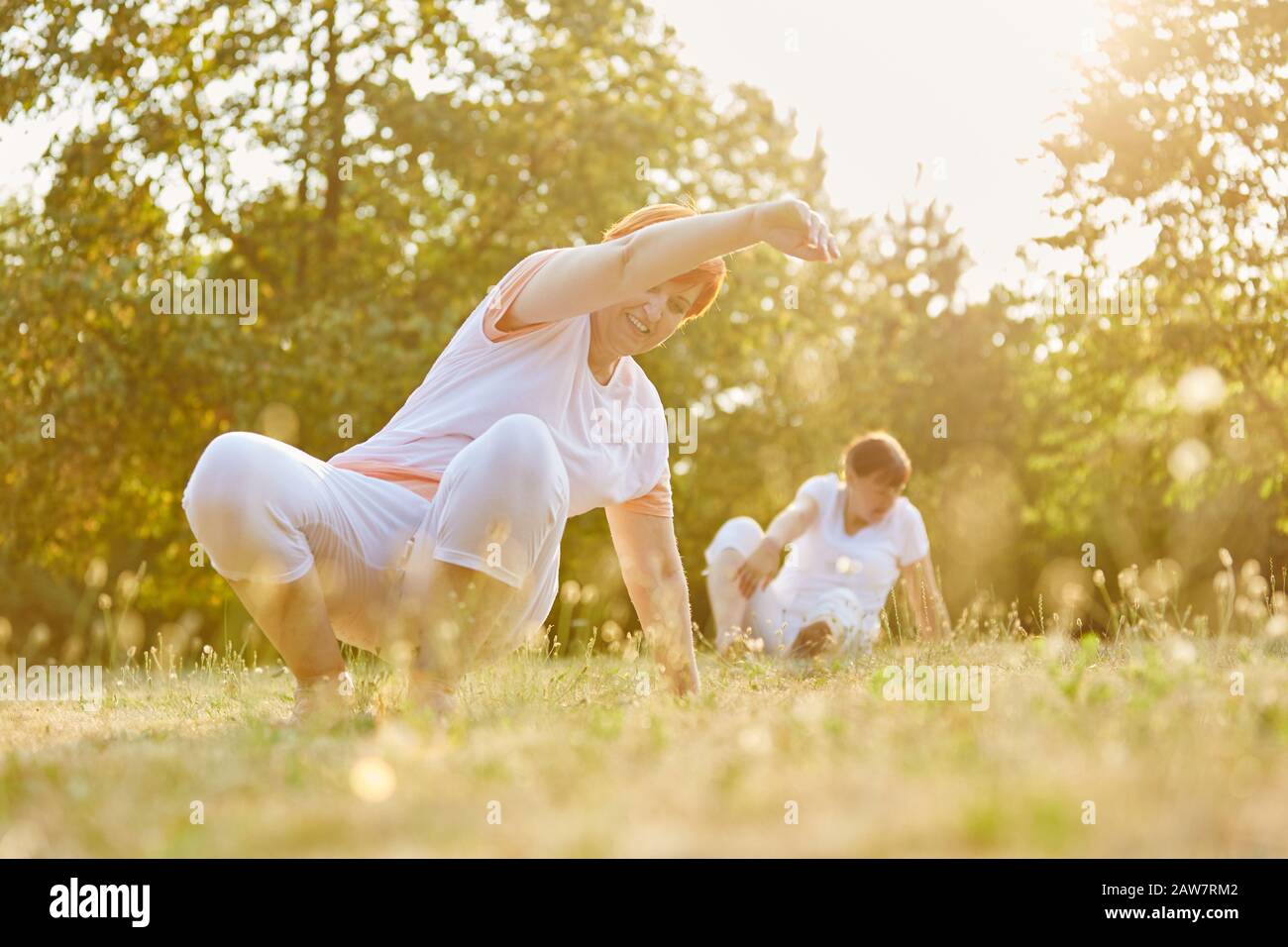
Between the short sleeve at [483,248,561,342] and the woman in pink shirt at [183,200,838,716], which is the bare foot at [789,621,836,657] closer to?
the woman in pink shirt at [183,200,838,716]

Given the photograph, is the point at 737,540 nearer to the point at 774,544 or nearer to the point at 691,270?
the point at 774,544

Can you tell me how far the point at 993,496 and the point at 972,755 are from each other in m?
23.5

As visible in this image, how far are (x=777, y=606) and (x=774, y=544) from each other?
3.57 ft

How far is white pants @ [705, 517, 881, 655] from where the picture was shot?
796 centimetres

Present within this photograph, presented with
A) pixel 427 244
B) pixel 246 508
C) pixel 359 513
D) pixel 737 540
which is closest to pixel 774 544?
pixel 737 540

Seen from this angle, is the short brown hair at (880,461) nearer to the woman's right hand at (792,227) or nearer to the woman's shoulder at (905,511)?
the woman's shoulder at (905,511)

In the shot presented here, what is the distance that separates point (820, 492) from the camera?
8469mm

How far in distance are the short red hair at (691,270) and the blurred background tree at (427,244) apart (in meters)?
7.74

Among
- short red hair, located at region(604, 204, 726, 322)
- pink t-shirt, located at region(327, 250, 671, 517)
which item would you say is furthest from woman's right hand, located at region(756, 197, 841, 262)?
pink t-shirt, located at region(327, 250, 671, 517)

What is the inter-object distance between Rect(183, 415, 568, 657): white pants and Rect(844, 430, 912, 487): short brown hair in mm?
4447
